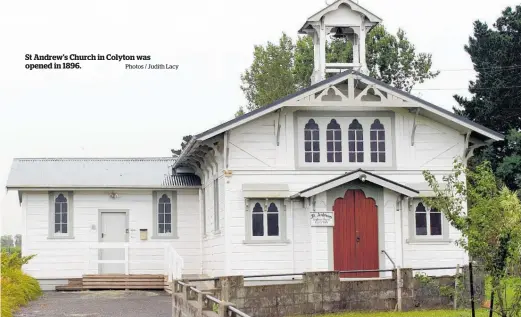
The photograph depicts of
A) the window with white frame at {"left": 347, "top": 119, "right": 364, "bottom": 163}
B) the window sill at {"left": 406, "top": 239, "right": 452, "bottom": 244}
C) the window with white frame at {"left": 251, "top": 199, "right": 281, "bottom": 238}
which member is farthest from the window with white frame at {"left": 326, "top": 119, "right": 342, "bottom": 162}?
the window sill at {"left": 406, "top": 239, "right": 452, "bottom": 244}

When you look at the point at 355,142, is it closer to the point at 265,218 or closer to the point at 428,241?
the point at 265,218

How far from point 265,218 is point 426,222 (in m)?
4.26

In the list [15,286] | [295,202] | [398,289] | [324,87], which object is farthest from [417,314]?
[15,286]

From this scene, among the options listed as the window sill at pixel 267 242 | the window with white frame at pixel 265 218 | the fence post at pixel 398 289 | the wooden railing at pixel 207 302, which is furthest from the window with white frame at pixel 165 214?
the fence post at pixel 398 289

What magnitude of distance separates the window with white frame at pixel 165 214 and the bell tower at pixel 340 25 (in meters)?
7.03

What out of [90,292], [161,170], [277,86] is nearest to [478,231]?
[90,292]

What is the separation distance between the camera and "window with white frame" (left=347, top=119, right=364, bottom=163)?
86.1ft

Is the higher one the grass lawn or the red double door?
the red double door

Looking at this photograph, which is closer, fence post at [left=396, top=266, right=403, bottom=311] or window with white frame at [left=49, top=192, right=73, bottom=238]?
fence post at [left=396, top=266, right=403, bottom=311]

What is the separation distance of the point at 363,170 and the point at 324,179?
1206 mm

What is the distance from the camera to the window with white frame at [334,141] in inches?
1029

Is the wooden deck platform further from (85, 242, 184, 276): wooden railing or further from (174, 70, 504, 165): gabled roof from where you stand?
(174, 70, 504, 165): gabled roof

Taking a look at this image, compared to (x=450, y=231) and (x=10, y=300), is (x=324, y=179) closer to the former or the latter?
(x=450, y=231)

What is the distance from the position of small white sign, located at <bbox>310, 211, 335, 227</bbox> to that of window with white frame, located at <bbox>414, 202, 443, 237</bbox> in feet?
8.27
